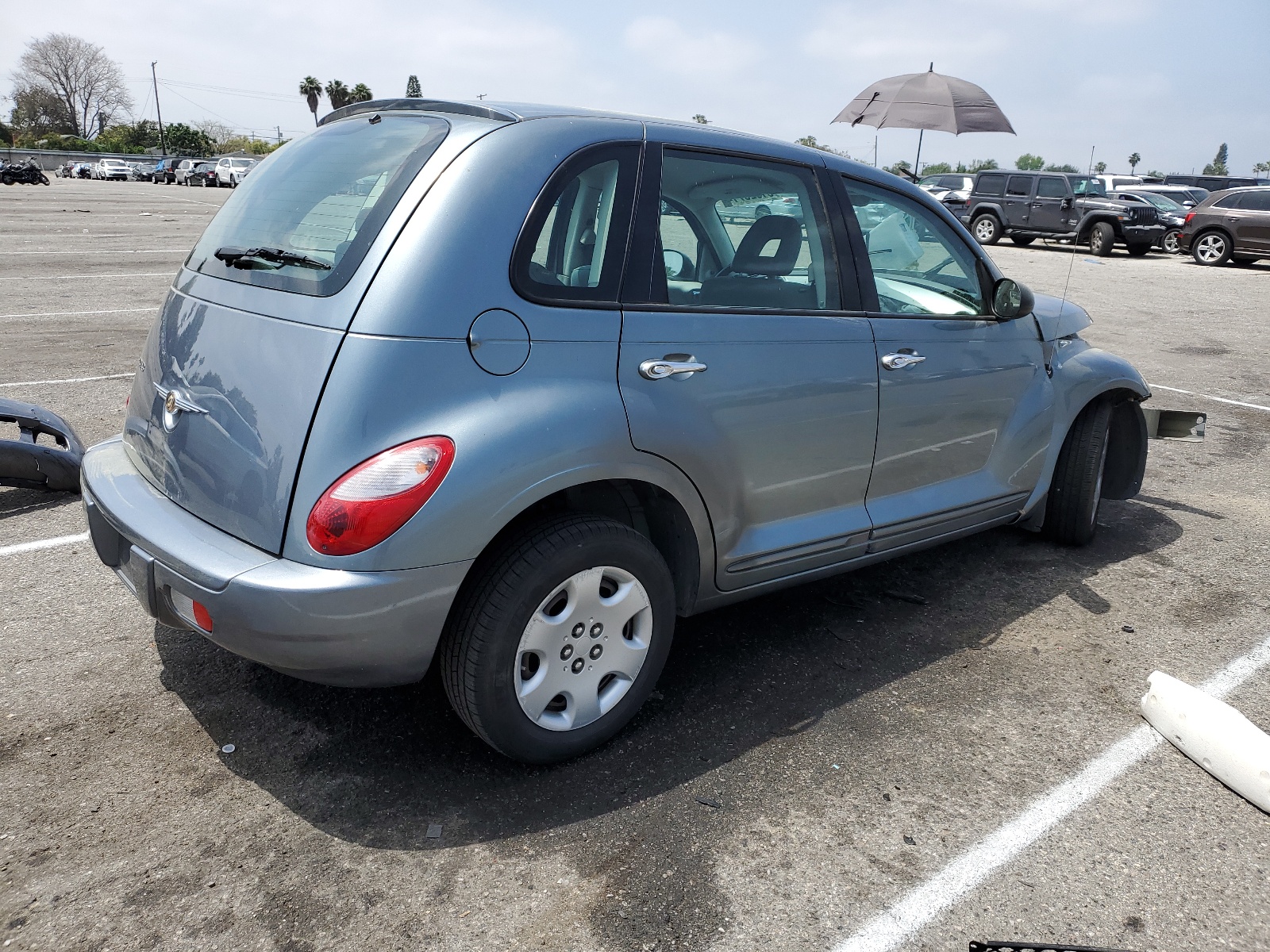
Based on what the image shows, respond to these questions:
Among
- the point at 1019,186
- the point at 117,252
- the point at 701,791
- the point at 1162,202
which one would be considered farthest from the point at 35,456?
the point at 1162,202

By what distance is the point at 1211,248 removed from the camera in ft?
70.2

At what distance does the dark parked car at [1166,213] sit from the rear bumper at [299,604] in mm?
24691

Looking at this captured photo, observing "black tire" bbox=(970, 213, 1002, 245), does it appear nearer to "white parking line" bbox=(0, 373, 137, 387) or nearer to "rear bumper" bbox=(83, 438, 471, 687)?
"white parking line" bbox=(0, 373, 137, 387)

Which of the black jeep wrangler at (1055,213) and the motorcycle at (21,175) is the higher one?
the motorcycle at (21,175)

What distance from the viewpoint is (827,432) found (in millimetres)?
3180

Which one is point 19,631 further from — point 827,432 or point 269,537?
point 827,432

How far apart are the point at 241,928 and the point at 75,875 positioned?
0.47m

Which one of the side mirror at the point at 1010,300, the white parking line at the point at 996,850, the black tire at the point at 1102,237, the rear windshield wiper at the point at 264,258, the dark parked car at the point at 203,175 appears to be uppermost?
the dark parked car at the point at 203,175

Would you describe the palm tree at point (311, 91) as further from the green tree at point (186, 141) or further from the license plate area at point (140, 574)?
the license plate area at point (140, 574)

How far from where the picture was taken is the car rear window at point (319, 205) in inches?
100

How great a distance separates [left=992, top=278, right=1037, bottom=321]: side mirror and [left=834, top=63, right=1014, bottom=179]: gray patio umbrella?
6993 millimetres

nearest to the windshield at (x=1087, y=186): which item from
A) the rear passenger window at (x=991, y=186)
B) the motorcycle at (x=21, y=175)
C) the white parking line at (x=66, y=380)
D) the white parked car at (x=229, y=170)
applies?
the rear passenger window at (x=991, y=186)

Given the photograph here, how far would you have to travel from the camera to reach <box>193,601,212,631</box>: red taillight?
2.41m

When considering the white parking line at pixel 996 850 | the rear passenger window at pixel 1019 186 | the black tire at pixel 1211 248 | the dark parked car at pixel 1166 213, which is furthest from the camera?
the rear passenger window at pixel 1019 186
